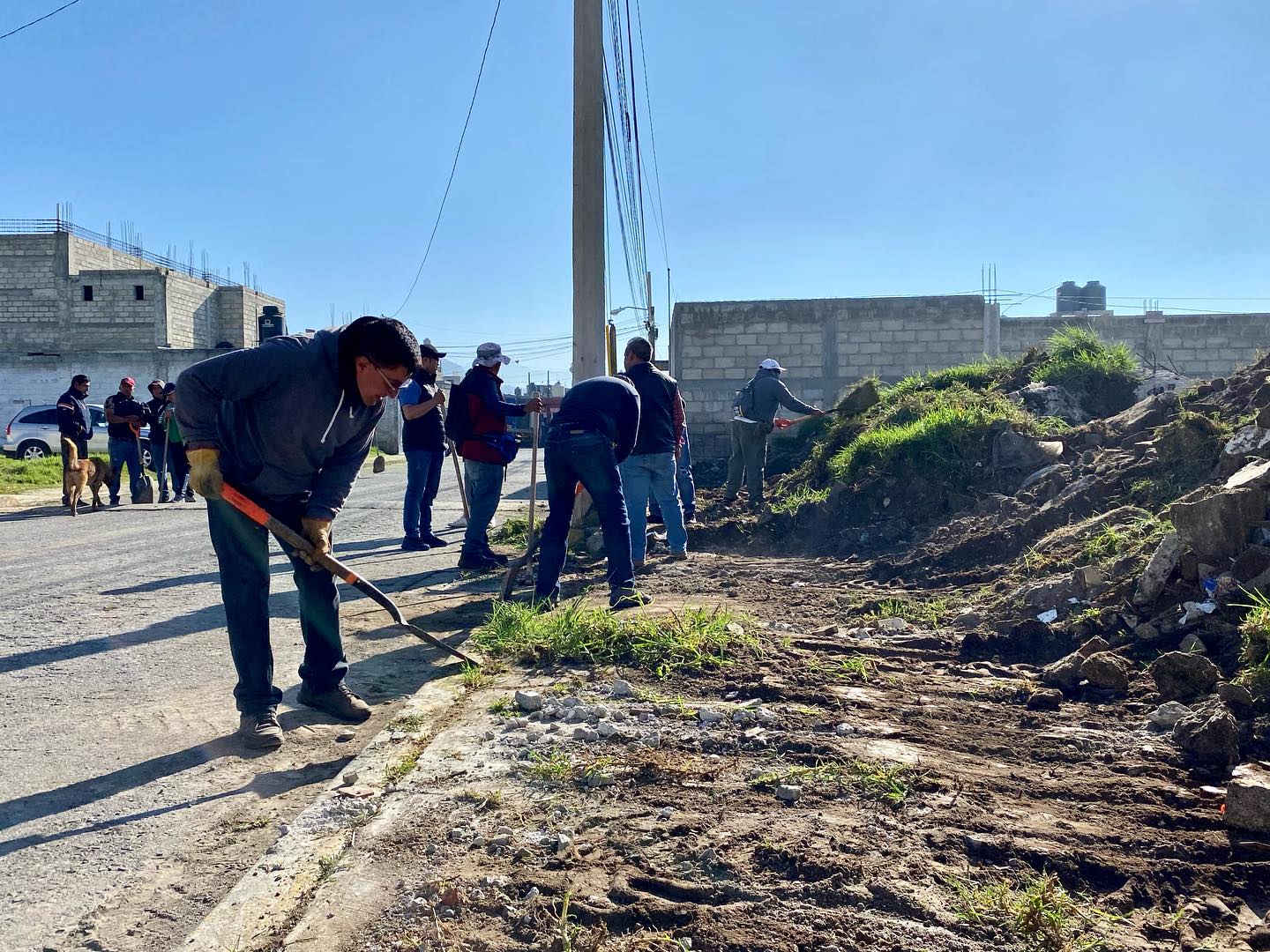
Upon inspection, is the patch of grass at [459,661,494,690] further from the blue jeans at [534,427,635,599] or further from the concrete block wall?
the concrete block wall

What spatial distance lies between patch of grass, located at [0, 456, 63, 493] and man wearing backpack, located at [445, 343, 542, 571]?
37.8 ft

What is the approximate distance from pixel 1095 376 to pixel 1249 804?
9.87m

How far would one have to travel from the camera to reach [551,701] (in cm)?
381

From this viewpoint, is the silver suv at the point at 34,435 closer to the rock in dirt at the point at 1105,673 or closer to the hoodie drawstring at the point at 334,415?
the hoodie drawstring at the point at 334,415

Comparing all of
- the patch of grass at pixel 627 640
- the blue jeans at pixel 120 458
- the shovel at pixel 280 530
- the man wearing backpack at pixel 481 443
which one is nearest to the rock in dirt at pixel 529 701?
the patch of grass at pixel 627 640

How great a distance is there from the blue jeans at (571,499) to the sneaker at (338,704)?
1.78 m

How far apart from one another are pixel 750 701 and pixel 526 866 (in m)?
1.58

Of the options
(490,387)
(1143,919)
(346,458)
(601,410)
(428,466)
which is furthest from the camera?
(428,466)

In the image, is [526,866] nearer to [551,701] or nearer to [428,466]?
[551,701]

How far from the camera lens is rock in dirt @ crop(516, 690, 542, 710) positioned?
3.79 metres

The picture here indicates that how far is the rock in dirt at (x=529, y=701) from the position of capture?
12.4 feet

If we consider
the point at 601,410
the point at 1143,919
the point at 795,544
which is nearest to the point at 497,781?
the point at 1143,919

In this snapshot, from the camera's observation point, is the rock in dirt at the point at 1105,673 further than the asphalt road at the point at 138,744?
Yes

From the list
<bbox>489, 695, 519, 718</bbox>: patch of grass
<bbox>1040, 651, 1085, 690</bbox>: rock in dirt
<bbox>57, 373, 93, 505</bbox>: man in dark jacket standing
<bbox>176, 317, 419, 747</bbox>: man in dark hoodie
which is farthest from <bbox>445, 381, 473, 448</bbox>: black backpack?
<bbox>57, 373, 93, 505</bbox>: man in dark jacket standing
